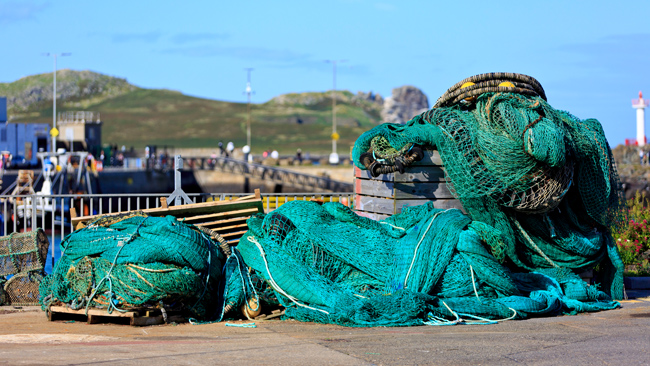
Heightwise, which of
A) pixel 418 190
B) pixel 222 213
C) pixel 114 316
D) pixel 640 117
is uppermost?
pixel 640 117

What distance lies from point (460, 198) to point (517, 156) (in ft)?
2.70

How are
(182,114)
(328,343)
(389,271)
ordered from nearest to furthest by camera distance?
(328,343) < (389,271) < (182,114)

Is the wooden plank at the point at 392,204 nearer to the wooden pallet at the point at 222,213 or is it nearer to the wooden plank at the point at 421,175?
the wooden plank at the point at 421,175

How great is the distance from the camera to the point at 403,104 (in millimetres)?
171250

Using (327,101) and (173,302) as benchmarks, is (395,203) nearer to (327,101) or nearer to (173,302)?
(173,302)

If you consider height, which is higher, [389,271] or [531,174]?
[531,174]

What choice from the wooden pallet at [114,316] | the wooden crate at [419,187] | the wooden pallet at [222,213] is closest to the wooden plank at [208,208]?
the wooden pallet at [222,213]

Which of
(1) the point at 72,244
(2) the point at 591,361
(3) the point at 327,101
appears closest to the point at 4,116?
(1) the point at 72,244

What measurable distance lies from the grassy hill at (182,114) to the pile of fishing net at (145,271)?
85205 mm

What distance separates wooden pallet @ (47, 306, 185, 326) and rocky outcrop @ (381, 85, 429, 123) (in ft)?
523

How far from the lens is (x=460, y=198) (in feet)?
27.6

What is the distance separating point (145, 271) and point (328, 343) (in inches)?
78.2

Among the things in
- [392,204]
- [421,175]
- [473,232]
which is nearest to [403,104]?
[392,204]

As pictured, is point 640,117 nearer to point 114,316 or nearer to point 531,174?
point 531,174
